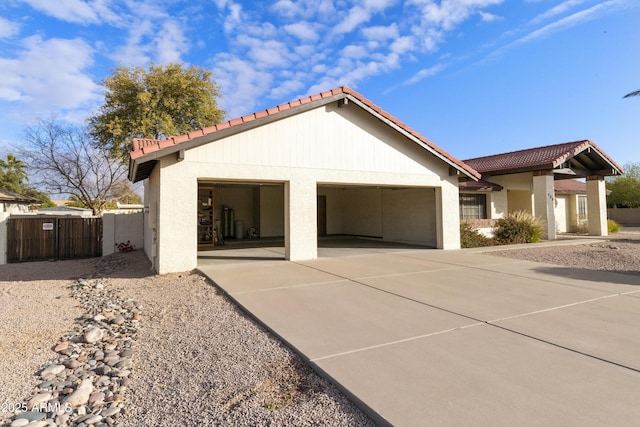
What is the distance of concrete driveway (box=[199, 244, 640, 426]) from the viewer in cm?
→ 289

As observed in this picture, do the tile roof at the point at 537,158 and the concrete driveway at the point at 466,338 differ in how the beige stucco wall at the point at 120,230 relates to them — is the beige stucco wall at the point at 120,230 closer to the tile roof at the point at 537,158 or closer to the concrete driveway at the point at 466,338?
the concrete driveway at the point at 466,338

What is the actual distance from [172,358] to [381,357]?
2386 mm

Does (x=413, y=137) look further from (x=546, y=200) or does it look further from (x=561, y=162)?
(x=546, y=200)

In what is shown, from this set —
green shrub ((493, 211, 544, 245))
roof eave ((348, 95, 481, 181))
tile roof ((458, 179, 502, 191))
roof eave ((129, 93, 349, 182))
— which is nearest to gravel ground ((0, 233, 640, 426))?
roof eave ((129, 93, 349, 182))

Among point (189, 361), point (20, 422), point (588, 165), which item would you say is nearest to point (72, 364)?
point (20, 422)

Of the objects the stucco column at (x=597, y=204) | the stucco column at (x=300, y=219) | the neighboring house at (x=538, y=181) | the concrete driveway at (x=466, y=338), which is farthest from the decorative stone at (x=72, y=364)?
the stucco column at (x=597, y=204)

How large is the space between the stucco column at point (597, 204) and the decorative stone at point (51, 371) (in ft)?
75.9

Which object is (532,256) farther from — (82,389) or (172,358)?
(82,389)

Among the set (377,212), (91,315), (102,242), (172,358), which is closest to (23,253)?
(102,242)

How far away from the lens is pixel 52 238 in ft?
46.1

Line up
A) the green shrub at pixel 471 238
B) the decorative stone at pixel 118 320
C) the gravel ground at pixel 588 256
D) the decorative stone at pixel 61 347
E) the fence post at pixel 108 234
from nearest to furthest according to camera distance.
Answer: the decorative stone at pixel 61 347 → the decorative stone at pixel 118 320 → the gravel ground at pixel 588 256 → the green shrub at pixel 471 238 → the fence post at pixel 108 234

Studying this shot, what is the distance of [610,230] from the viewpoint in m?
21.2

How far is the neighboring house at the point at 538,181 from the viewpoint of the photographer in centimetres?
1698

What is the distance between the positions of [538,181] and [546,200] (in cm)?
99
